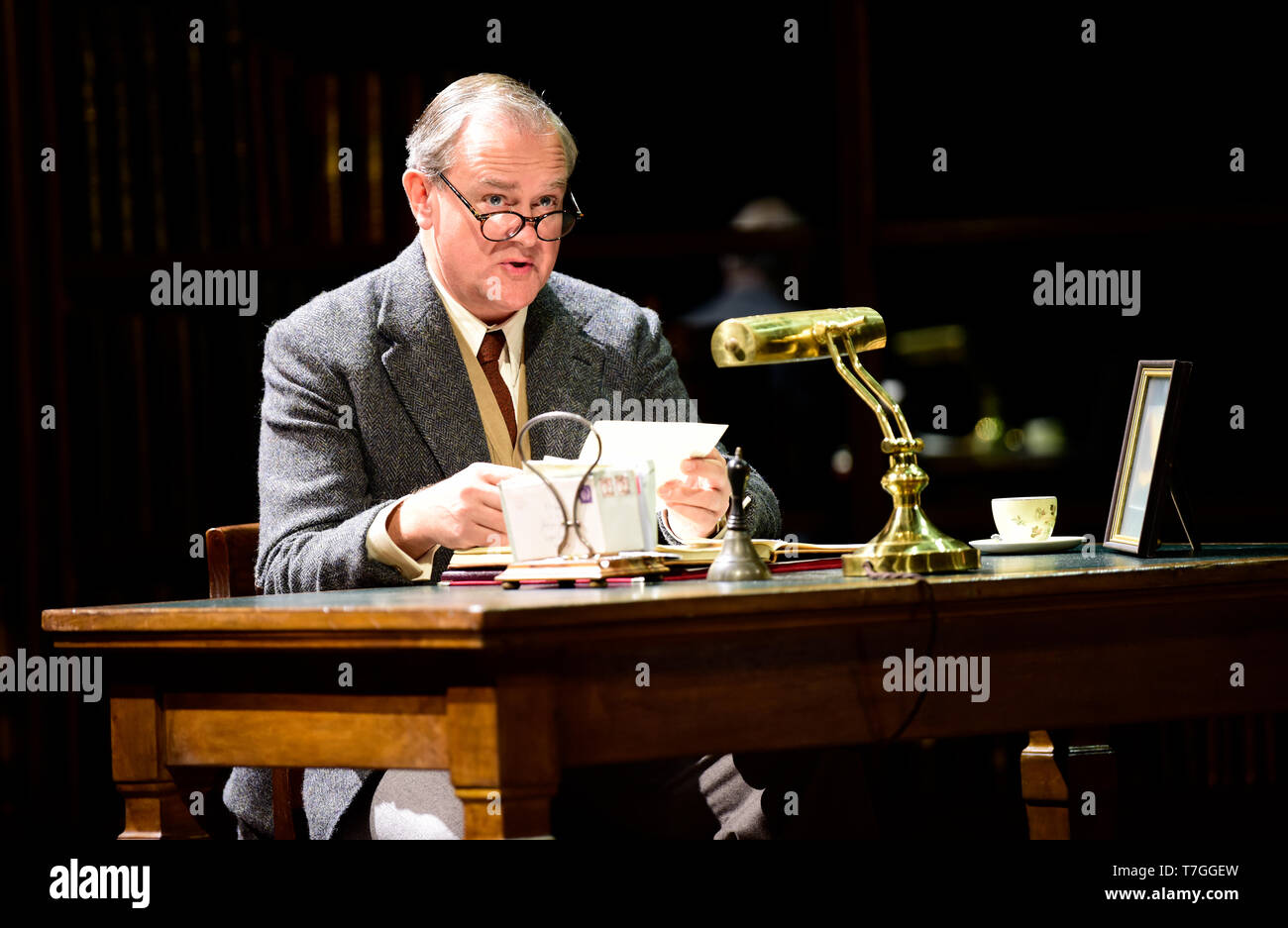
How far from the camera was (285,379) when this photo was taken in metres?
2.24

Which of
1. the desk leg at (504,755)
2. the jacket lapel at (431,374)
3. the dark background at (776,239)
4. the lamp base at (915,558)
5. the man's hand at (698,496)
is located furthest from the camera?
the dark background at (776,239)

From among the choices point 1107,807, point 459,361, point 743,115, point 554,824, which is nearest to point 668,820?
point 554,824

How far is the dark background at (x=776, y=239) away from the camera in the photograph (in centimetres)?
308

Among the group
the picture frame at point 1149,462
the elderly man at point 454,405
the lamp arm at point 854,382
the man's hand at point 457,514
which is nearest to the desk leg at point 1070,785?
the picture frame at point 1149,462

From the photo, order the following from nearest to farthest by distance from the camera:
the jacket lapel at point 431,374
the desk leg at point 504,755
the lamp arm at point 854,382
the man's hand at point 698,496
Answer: the desk leg at point 504,755 → the lamp arm at point 854,382 → the man's hand at point 698,496 → the jacket lapel at point 431,374

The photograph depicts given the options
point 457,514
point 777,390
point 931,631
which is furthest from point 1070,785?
point 777,390

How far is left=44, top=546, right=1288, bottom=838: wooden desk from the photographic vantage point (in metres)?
1.30

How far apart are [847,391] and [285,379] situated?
4.30 ft

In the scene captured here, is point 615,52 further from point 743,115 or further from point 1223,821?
point 1223,821

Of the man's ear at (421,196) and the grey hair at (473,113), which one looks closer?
the grey hair at (473,113)

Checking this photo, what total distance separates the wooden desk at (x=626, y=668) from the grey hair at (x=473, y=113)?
2.98 ft

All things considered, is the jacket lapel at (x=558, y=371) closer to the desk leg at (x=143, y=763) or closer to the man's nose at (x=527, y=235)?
the man's nose at (x=527, y=235)

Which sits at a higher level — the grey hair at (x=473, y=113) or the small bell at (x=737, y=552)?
the grey hair at (x=473, y=113)

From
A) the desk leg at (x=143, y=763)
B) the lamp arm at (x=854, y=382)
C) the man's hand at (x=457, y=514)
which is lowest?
the desk leg at (x=143, y=763)
